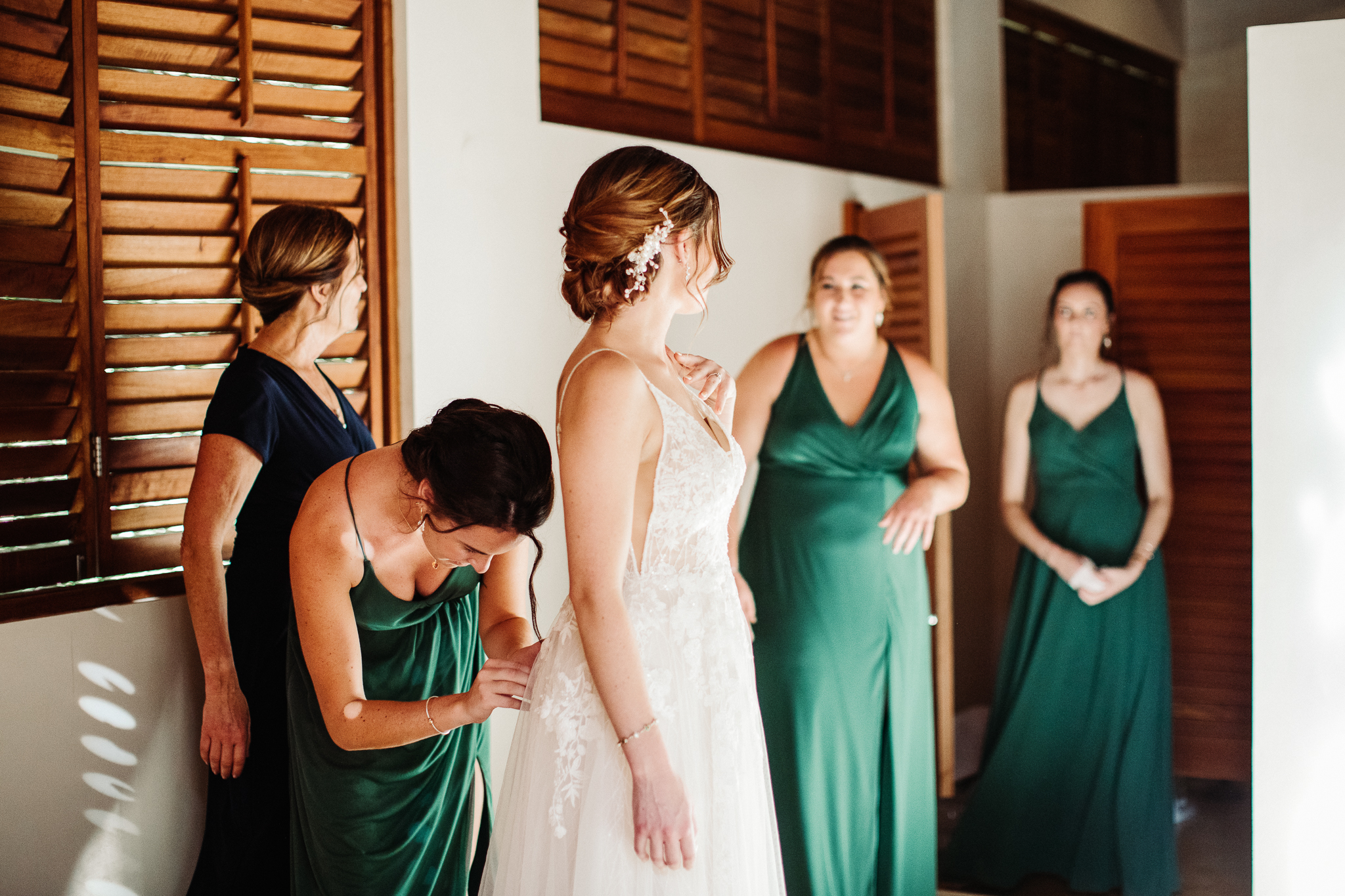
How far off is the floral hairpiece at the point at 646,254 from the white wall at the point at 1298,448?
142 cm

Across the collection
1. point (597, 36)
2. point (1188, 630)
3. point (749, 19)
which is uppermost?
point (749, 19)

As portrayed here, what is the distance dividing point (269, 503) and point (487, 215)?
3.28ft

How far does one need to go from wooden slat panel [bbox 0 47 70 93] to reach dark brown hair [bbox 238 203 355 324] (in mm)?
519

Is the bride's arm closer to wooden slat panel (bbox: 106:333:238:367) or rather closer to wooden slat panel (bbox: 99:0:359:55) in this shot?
wooden slat panel (bbox: 106:333:238:367)

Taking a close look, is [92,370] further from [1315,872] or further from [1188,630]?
[1188,630]

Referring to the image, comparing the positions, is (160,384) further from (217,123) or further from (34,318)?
(217,123)

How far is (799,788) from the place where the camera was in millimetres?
2420

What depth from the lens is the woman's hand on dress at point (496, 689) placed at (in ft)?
4.71

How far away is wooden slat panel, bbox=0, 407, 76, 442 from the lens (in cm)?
194

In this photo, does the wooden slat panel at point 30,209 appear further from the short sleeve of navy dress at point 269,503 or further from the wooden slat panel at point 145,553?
the wooden slat panel at point 145,553

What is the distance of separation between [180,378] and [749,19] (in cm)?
206

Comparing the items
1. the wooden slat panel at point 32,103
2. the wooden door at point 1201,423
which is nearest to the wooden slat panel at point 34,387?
the wooden slat panel at point 32,103

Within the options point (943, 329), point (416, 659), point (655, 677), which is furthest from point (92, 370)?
point (943, 329)

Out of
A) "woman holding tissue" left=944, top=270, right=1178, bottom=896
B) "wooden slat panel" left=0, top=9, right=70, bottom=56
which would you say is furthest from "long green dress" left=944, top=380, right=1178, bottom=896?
"wooden slat panel" left=0, top=9, right=70, bottom=56
